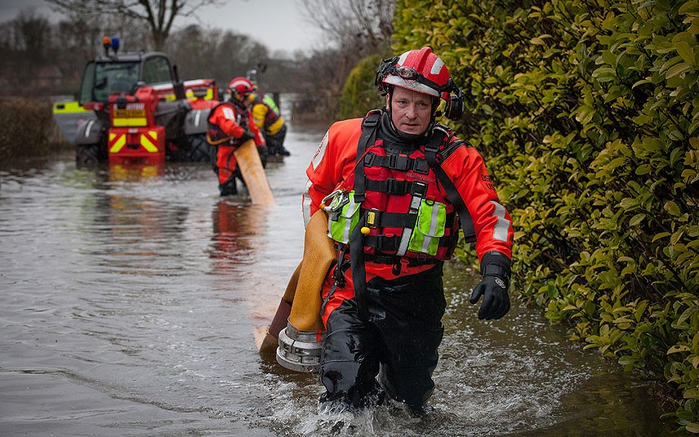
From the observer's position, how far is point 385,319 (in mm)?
4371

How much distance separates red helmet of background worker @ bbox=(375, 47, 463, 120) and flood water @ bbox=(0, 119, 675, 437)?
153 cm

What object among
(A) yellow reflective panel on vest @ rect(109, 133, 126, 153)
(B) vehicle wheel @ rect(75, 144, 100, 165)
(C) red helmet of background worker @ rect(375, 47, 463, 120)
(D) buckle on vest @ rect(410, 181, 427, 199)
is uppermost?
(C) red helmet of background worker @ rect(375, 47, 463, 120)

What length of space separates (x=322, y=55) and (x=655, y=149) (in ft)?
107

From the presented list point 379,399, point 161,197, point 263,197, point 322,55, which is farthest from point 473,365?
point 322,55

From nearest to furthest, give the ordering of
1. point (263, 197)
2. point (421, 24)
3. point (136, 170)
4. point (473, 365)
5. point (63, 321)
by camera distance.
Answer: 1. point (473, 365)
2. point (63, 321)
3. point (421, 24)
4. point (263, 197)
5. point (136, 170)

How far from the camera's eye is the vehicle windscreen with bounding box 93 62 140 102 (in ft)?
67.5

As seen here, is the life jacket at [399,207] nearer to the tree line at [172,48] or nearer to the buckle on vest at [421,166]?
the buckle on vest at [421,166]

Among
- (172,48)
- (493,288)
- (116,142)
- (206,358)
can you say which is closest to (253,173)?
(116,142)

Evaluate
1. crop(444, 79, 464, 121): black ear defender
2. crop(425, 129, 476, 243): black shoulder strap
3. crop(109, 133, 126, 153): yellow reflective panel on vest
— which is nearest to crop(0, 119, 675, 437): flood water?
crop(425, 129, 476, 243): black shoulder strap

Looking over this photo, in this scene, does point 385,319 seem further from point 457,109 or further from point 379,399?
point 457,109

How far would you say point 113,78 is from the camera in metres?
20.7

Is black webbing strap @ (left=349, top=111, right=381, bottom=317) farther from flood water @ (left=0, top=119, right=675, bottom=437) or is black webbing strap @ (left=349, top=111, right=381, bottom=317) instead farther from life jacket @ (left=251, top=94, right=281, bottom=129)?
life jacket @ (left=251, top=94, right=281, bottom=129)

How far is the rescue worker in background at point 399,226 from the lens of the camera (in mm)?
4277

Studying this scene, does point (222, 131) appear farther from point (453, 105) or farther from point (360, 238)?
point (360, 238)
